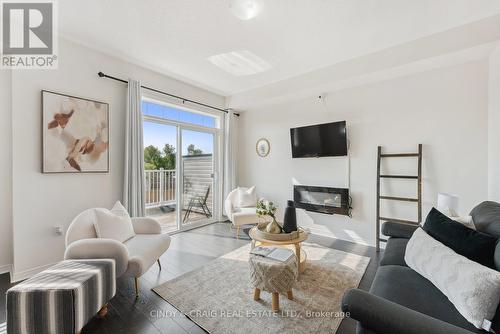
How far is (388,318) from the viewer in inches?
38.0

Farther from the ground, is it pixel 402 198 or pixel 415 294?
pixel 402 198

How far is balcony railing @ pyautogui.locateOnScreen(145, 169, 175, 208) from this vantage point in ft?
13.1

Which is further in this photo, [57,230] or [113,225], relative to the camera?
[57,230]

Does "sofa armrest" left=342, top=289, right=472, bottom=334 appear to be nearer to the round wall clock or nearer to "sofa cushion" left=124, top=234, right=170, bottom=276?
"sofa cushion" left=124, top=234, right=170, bottom=276

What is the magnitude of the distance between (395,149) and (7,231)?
5086mm

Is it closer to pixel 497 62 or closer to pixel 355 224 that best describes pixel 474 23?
pixel 497 62

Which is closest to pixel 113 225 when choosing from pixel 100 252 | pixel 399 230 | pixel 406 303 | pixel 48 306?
pixel 100 252

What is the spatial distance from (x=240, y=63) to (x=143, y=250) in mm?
2867

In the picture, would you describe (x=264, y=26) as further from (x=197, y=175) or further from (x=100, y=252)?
(x=197, y=175)

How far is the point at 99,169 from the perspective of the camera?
2.95 metres

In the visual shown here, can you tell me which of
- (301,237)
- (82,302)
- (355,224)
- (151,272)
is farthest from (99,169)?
(355,224)

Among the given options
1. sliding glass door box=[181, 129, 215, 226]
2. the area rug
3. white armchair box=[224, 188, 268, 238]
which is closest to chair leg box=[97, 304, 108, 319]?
the area rug

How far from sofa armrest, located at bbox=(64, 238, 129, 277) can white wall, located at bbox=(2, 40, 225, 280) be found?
1064mm

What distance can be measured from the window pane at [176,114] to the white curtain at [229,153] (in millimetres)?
345
